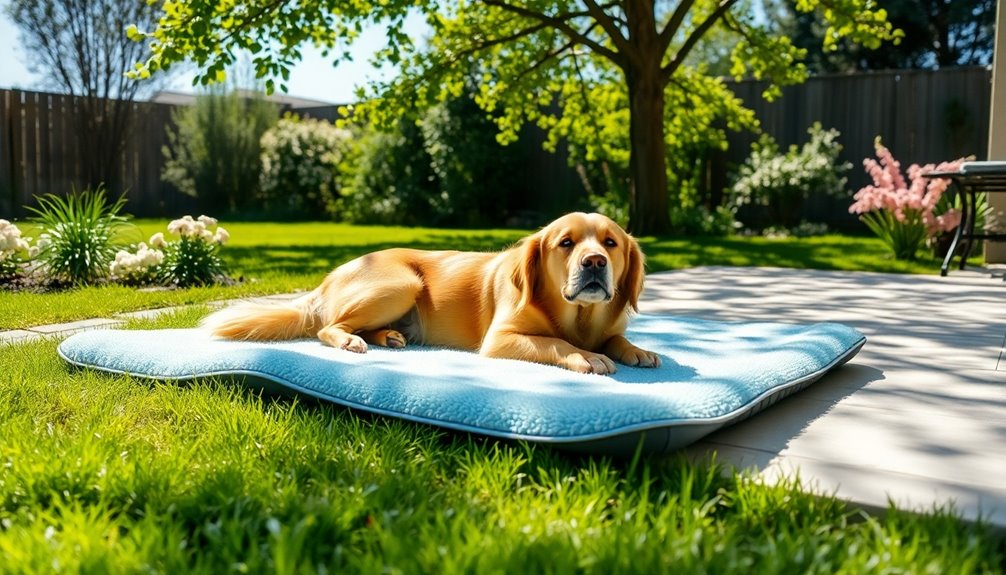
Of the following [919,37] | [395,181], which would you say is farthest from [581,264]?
[919,37]

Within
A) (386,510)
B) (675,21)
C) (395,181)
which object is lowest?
(386,510)

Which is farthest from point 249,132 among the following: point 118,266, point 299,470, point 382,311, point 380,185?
point 299,470

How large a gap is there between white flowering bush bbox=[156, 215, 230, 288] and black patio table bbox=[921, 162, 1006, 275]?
582 centimetres

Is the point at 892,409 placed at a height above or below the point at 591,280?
below

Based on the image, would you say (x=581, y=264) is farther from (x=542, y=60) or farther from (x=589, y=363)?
(x=542, y=60)

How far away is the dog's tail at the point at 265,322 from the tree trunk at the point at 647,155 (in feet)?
28.8

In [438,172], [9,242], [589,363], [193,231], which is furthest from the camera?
[438,172]

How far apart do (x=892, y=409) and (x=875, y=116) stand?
12.5 metres

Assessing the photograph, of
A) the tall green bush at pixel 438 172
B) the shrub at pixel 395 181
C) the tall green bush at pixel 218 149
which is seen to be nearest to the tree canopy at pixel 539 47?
the tall green bush at pixel 438 172

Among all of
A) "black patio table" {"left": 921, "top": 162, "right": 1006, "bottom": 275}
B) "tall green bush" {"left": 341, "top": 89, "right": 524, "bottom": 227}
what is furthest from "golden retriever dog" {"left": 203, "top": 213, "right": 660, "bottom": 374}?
"tall green bush" {"left": 341, "top": 89, "right": 524, "bottom": 227}

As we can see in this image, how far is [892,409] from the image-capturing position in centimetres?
282

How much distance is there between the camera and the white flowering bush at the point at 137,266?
21.7 feet

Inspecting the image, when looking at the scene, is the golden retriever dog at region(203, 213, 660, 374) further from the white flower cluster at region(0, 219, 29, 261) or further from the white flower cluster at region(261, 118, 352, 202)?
the white flower cluster at region(261, 118, 352, 202)

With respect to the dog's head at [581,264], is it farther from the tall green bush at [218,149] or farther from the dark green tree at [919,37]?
the dark green tree at [919,37]
